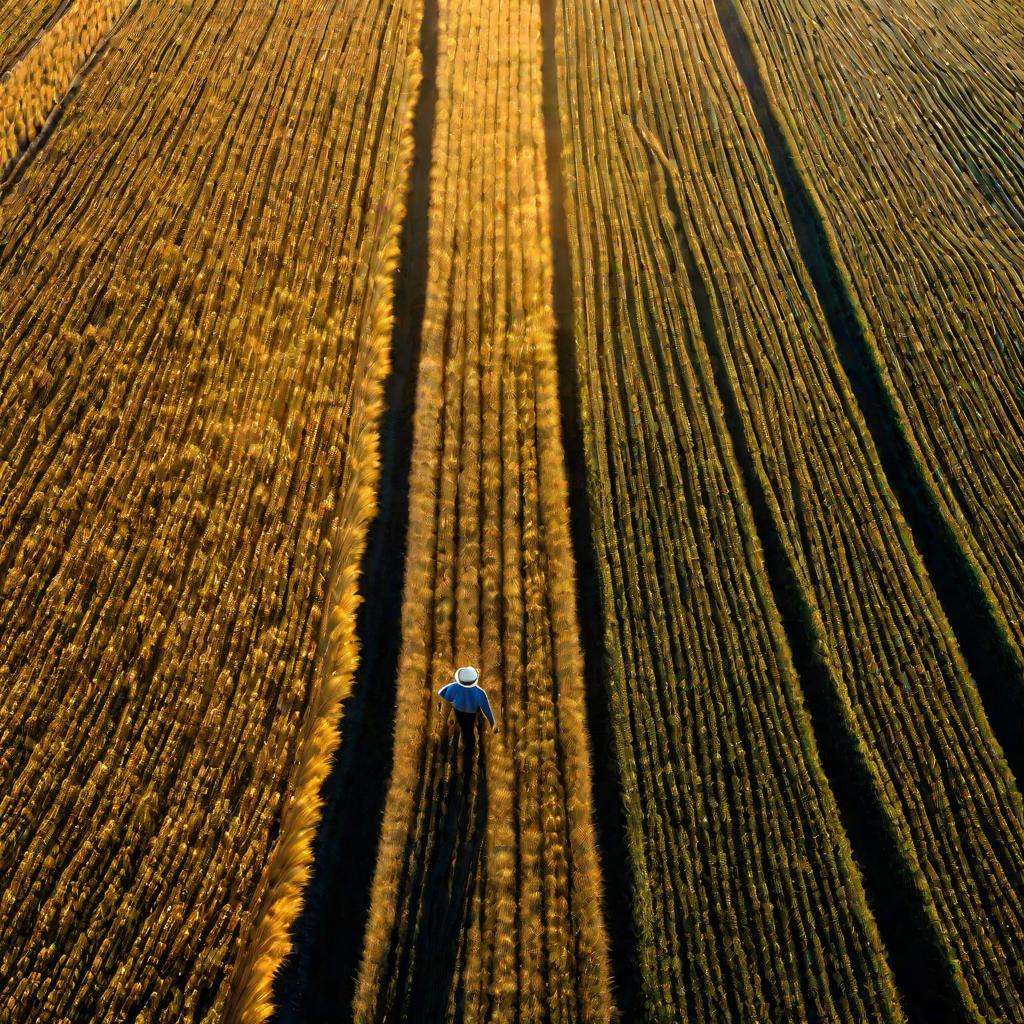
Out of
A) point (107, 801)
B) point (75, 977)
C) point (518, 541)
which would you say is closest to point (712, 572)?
point (518, 541)

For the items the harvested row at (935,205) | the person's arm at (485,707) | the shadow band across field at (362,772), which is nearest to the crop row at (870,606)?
the harvested row at (935,205)

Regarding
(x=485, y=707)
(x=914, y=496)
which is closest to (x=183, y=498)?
(x=485, y=707)

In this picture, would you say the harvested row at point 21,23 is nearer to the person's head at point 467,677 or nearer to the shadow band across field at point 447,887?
the person's head at point 467,677

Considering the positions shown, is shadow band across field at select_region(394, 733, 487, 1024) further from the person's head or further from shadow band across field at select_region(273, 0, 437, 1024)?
the person's head

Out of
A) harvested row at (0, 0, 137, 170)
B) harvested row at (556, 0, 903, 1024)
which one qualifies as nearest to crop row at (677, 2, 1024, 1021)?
harvested row at (556, 0, 903, 1024)

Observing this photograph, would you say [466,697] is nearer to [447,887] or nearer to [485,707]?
[485,707]

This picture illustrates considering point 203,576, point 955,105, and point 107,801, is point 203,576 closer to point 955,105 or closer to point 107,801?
point 107,801

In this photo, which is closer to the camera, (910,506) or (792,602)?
(792,602)
